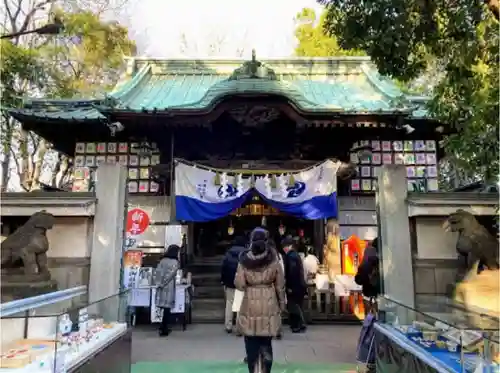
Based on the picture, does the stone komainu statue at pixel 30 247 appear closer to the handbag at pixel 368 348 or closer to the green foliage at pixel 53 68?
the handbag at pixel 368 348

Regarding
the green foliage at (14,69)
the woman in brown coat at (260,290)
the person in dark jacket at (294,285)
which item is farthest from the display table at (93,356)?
the green foliage at (14,69)

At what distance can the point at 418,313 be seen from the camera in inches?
183

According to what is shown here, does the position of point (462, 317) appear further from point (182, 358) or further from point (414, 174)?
point (414, 174)

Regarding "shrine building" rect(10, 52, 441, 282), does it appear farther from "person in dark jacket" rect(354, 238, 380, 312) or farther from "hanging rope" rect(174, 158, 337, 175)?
"person in dark jacket" rect(354, 238, 380, 312)

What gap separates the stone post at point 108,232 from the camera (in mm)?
7414

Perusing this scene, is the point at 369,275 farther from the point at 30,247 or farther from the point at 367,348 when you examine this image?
the point at 30,247

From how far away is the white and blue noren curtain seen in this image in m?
11.2

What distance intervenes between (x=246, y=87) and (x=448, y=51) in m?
6.33

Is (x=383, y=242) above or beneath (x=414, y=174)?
beneath

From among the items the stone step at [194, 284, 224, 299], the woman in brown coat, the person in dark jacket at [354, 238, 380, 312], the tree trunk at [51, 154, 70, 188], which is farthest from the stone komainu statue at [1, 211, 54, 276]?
the tree trunk at [51, 154, 70, 188]

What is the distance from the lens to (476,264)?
6.97m

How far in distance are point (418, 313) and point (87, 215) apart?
5.49m

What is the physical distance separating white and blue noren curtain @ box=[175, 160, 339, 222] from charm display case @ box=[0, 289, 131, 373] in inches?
251

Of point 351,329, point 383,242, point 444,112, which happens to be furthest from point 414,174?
point 444,112
